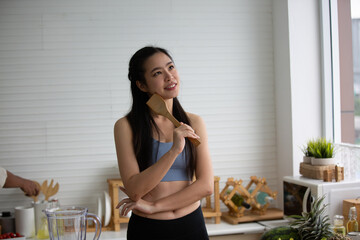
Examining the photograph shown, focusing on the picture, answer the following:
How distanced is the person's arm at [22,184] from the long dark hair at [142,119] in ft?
5.61

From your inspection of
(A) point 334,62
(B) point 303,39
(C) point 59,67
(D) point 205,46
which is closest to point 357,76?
(A) point 334,62

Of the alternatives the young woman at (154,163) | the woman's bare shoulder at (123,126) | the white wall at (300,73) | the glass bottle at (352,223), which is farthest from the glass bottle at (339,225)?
the woman's bare shoulder at (123,126)

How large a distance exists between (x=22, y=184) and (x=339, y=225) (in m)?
2.19

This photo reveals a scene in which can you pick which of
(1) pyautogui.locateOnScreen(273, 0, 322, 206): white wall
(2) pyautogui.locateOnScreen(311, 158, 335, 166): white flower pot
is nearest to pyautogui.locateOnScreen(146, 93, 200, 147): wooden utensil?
(2) pyautogui.locateOnScreen(311, 158, 335, 166): white flower pot

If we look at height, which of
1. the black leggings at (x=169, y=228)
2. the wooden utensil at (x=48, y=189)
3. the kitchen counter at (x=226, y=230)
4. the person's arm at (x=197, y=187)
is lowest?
the kitchen counter at (x=226, y=230)

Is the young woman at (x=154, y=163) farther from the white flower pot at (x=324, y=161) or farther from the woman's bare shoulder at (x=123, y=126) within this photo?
the white flower pot at (x=324, y=161)

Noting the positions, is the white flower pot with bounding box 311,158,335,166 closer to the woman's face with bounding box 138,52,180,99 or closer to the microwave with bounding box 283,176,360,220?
the microwave with bounding box 283,176,360,220

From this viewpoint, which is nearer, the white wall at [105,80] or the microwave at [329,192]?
the microwave at [329,192]

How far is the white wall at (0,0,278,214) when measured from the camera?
3.31 metres

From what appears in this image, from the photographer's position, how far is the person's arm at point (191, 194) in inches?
61.6

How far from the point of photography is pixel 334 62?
3453 millimetres

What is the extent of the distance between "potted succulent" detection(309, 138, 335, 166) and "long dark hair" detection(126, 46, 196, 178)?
1.60 metres

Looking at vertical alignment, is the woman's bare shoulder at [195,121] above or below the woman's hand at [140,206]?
above

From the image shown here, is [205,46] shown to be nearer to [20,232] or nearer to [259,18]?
[259,18]
